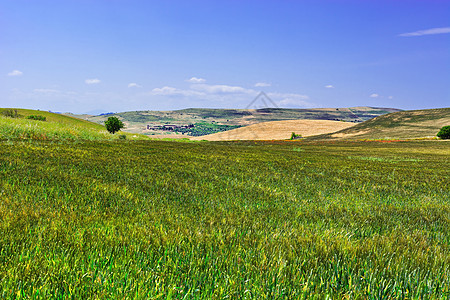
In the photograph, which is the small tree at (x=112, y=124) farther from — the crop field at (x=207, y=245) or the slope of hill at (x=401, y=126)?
the crop field at (x=207, y=245)

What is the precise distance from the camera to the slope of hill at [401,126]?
101375 millimetres

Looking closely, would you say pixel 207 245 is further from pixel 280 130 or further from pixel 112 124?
pixel 280 130

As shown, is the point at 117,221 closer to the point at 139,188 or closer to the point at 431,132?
the point at 139,188

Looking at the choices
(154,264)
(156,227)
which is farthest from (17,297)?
(156,227)

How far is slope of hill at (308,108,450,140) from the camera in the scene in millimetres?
101375

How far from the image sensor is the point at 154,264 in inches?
114

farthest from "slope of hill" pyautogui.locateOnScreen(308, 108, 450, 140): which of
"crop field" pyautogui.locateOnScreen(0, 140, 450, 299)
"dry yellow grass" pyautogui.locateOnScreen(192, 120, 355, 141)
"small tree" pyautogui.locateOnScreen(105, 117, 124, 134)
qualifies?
"crop field" pyautogui.locateOnScreen(0, 140, 450, 299)

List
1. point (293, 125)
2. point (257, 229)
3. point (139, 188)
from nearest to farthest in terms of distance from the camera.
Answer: point (257, 229)
point (139, 188)
point (293, 125)

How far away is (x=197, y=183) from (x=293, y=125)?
538 feet

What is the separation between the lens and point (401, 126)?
117 meters

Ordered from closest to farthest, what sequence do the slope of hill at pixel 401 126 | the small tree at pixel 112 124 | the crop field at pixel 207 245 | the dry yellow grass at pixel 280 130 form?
the crop field at pixel 207 245
the small tree at pixel 112 124
the slope of hill at pixel 401 126
the dry yellow grass at pixel 280 130

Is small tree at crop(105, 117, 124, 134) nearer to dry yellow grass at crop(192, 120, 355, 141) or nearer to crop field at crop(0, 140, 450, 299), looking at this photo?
dry yellow grass at crop(192, 120, 355, 141)

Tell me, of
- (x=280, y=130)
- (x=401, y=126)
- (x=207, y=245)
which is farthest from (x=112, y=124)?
(x=401, y=126)

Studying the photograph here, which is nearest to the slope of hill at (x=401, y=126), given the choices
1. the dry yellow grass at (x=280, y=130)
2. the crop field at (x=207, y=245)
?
the dry yellow grass at (x=280, y=130)
